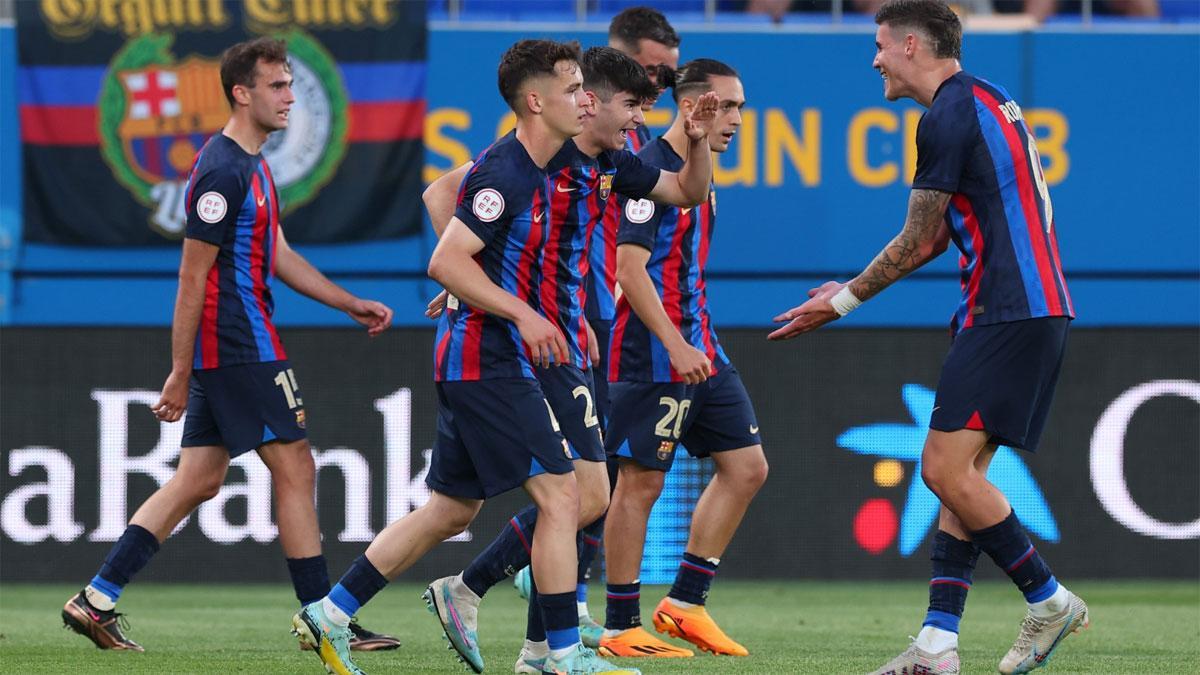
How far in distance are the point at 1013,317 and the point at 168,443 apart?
543 centimetres

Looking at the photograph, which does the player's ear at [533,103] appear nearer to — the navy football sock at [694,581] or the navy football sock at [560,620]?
the navy football sock at [560,620]

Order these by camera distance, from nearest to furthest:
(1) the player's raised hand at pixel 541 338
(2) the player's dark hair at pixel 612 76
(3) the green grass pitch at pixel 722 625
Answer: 1. (1) the player's raised hand at pixel 541 338
2. (2) the player's dark hair at pixel 612 76
3. (3) the green grass pitch at pixel 722 625

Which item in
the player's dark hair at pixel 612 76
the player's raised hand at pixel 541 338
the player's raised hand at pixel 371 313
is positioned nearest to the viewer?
the player's raised hand at pixel 541 338

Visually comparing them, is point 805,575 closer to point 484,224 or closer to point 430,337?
point 430,337

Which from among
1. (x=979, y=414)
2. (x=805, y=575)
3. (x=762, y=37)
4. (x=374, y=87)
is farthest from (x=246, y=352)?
(x=762, y=37)

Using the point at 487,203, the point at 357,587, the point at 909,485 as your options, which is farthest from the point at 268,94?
the point at 909,485

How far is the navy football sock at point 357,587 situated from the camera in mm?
5543

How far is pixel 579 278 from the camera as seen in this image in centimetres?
560

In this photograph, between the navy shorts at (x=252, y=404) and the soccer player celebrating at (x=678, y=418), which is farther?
the soccer player celebrating at (x=678, y=418)

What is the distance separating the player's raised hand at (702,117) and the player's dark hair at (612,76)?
400 mm

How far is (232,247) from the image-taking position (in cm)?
668

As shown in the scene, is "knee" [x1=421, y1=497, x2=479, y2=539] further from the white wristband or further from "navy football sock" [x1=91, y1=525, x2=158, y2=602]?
"navy football sock" [x1=91, y1=525, x2=158, y2=602]

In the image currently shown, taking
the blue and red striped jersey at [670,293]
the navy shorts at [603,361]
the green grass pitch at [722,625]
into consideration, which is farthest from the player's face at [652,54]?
the green grass pitch at [722,625]

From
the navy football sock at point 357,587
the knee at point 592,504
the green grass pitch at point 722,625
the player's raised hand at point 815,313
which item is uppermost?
the player's raised hand at point 815,313
